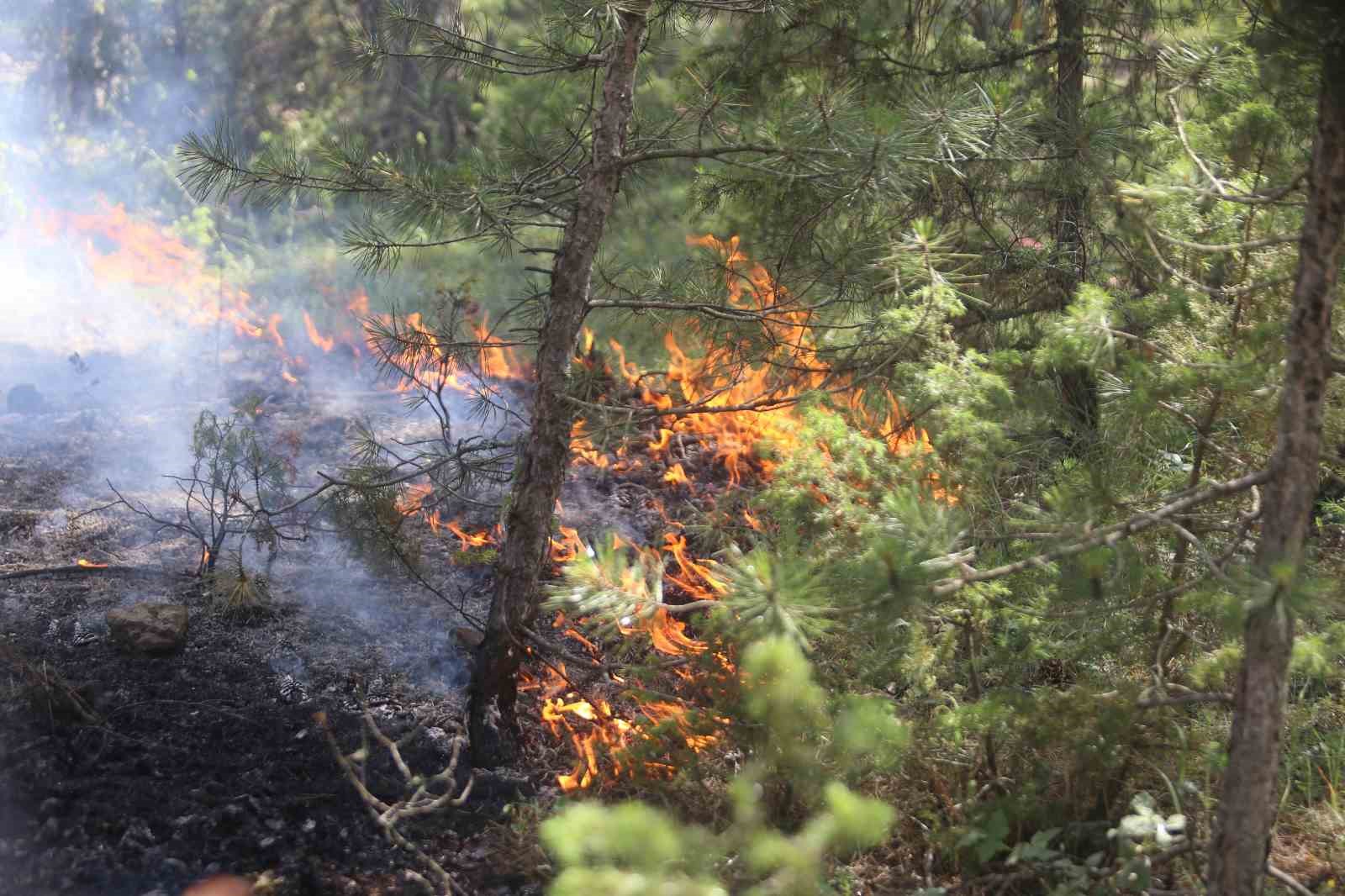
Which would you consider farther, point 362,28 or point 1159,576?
point 362,28

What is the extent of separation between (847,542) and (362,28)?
2.84 meters

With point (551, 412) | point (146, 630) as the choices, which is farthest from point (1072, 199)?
point (146, 630)

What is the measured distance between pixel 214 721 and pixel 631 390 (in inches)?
84.9

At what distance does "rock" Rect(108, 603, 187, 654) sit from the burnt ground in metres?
0.06

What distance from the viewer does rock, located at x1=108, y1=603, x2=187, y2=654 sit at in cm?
414

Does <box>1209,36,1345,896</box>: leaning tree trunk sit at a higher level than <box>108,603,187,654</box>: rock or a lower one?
higher

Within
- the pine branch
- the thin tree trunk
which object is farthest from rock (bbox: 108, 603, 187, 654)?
the thin tree trunk

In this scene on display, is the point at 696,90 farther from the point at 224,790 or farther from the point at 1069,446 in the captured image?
the point at 224,790

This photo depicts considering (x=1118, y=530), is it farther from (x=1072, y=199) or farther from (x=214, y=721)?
(x=214, y=721)

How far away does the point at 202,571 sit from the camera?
193 inches

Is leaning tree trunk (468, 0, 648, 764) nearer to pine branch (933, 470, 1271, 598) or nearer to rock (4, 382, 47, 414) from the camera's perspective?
pine branch (933, 470, 1271, 598)

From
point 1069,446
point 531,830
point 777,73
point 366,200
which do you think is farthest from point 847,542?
point 777,73

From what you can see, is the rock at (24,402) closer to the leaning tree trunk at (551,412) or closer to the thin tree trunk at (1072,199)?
the leaning tree trunk at (551,412)

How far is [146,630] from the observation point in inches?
163
